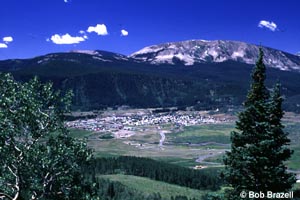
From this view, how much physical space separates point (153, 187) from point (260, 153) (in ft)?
446

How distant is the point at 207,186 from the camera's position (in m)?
166

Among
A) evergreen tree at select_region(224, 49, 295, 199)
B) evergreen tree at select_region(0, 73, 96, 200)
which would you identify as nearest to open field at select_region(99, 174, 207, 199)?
evergreen tree at select_region(224, 49, 295, 199)

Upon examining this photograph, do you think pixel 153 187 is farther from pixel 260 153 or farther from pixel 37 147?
pixel 37 147

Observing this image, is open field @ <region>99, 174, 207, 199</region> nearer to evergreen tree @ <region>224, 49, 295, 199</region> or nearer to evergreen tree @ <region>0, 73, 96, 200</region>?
evergreen tree @ <region>224, 49, 295, 199</region>

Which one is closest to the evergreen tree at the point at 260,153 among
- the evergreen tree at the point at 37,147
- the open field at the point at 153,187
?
the evergreen tree at the point at 37,147

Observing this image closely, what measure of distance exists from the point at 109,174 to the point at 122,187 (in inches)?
1115

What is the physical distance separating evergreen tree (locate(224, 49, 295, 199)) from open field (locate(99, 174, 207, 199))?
122 metres

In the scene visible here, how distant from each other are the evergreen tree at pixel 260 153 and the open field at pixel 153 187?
400 ft

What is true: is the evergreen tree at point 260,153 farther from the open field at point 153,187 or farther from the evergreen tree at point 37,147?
the open field at point 153,187

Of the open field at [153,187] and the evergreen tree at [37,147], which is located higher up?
the evergreen tree at [37,147]

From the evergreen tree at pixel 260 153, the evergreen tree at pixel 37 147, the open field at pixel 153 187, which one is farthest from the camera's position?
the open field at pixel 153 187

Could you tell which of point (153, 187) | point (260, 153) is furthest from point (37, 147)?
point (153, 187)

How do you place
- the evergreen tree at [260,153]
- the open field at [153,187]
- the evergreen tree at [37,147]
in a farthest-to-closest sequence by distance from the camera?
the open field at [153,187] → the evergreen tree at [260,153] → the evergreen tree at [37,147]

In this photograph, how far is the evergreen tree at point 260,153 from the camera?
2902cm
